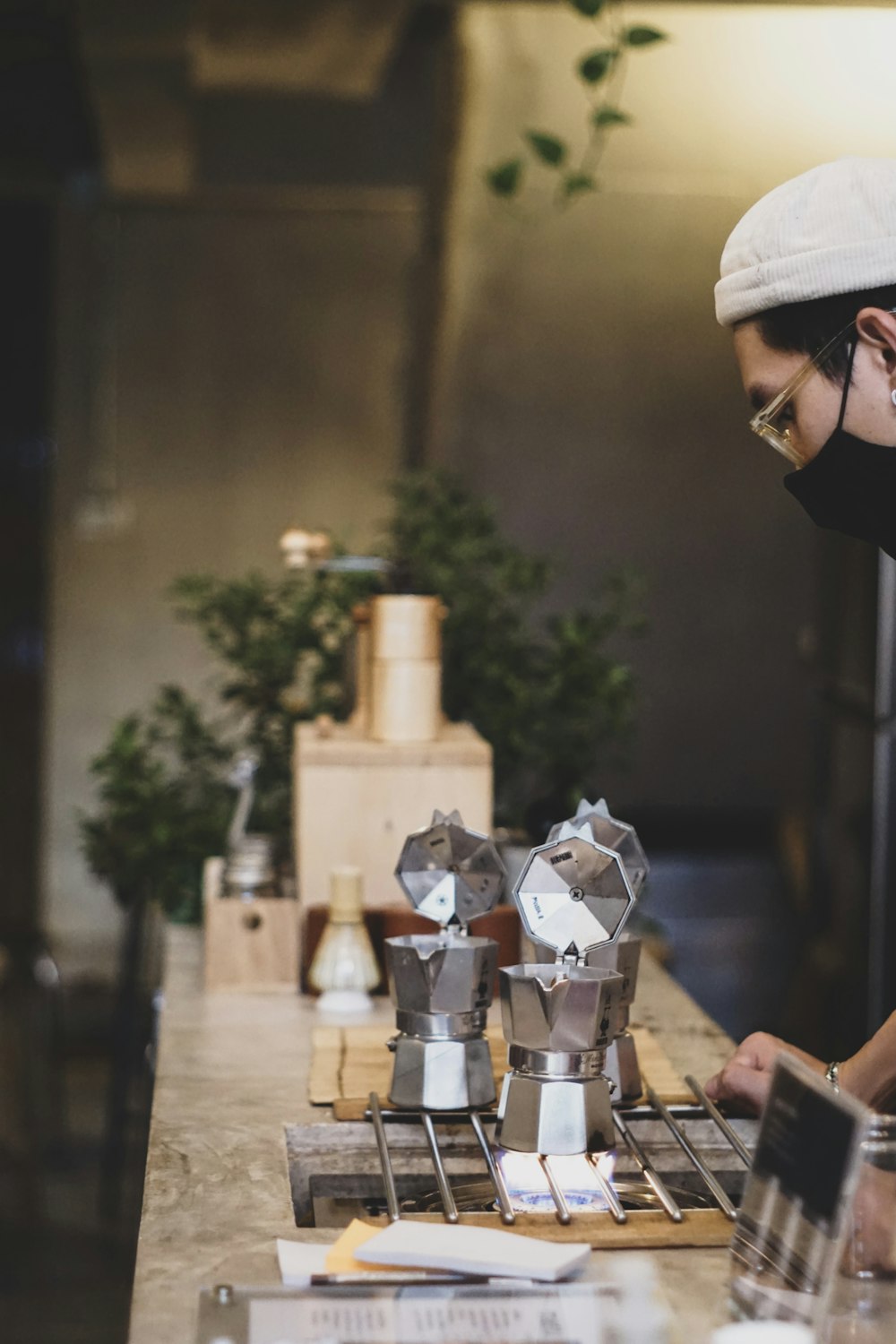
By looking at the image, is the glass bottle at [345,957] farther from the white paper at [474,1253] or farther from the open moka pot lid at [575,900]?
the white paper at [474,1253]

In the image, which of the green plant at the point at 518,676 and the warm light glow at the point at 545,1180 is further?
the green plant at the point at 518,676

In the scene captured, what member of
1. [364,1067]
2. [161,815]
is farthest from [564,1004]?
[161,815]

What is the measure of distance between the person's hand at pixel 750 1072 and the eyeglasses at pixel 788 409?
615 millimetres

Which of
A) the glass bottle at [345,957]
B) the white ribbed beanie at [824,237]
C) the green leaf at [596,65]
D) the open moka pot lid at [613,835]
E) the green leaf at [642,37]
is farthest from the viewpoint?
the green leaf at [596,65]

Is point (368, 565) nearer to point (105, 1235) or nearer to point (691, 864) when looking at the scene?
point (691, 864)

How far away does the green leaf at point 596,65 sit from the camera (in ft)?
12.5

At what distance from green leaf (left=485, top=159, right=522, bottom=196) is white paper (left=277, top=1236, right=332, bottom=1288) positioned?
336cm

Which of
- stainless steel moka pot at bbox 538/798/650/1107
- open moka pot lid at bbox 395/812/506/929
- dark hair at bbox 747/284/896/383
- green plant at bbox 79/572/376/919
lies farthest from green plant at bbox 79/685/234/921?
dark hair at bbox 747/284/896/383

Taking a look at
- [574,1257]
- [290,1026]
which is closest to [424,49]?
[290,1026]

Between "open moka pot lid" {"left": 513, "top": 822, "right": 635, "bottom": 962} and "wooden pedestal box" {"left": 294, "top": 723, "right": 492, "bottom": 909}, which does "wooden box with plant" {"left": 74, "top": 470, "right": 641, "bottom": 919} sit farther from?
"open moka pot lid" {"left": 513, "top": 822, "right": 635, "bottom": 962}

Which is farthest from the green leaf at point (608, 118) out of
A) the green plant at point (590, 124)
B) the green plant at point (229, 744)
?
the green plant at point (229, 744)

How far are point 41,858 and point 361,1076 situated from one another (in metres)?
4.47

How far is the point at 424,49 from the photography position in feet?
18.7

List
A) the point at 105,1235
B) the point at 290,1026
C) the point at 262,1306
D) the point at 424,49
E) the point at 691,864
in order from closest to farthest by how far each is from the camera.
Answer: the point at 262,1306, the point at 290,1026, the point at 105,1235, the point at 691,864, the point at 424,49
